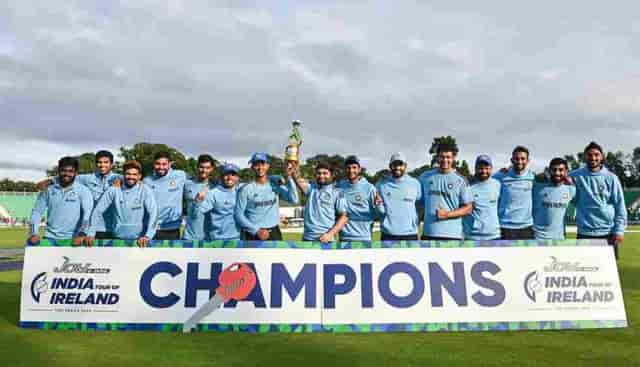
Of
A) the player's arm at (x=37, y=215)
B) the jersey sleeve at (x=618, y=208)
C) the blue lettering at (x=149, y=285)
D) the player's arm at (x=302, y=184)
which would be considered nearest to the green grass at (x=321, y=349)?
the blue lettering at (x=149, y=285)

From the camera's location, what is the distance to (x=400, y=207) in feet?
24.4

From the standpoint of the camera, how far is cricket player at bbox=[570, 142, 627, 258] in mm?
7770

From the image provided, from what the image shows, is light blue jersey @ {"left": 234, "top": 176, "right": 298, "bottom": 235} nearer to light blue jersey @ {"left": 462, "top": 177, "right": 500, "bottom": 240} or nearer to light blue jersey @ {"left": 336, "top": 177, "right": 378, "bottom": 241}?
light blue jersey @ {"left": 336, "top": 177, "right": 378, "bottom": 241}

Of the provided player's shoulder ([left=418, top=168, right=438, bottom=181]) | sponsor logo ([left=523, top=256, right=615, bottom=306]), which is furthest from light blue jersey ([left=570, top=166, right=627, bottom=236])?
player's shoulder ([left=418, top=168, right=438, bottom=181])

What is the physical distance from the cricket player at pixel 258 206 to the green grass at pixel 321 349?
6.00 ft

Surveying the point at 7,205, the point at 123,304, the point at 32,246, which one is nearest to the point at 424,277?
the point at 123,304

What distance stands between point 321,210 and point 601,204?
4.38 meters

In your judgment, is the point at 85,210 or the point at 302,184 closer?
the point at 85,210

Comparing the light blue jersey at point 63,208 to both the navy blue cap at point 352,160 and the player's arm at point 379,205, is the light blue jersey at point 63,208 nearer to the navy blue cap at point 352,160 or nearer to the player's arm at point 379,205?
the navy blue cap at point 352,160

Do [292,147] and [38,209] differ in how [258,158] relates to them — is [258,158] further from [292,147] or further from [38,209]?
[292,147]

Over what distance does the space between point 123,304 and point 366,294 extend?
3229 mm

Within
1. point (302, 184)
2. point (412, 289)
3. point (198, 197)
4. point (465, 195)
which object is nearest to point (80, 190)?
point (198, 197)

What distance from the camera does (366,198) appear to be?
7.56 m

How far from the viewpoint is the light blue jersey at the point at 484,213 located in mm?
7492
